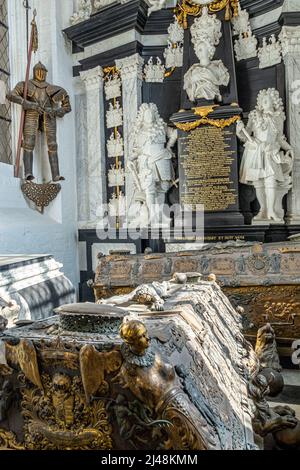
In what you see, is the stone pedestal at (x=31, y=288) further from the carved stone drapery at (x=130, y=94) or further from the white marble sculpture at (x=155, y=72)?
the white marble sculpture at (x=155, y=72)

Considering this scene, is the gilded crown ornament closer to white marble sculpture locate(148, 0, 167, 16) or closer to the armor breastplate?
white marble sculpture locate(148, 0, 167, 16)

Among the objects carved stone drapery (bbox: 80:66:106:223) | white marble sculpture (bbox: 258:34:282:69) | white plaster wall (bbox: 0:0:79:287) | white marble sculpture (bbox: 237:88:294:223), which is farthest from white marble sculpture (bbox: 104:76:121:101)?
white marble sculpture (bbox: 237:88:294:223)

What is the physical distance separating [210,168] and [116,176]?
1845 mm

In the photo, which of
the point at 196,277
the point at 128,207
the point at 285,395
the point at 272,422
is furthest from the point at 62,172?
the point at 272,422

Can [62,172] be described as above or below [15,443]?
above

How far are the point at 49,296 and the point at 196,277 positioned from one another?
1764 millimetres

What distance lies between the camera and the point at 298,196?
6180 mm

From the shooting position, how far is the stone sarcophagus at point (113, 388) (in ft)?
4.59

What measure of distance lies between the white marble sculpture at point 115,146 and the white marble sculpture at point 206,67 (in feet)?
5.01

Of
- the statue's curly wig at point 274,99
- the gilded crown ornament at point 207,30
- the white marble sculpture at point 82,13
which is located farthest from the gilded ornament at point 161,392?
the white marble sculpture at point 82,13

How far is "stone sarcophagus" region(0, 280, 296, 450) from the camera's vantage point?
1399mm

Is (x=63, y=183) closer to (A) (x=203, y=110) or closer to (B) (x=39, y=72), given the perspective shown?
(B) (x=39, y=72)

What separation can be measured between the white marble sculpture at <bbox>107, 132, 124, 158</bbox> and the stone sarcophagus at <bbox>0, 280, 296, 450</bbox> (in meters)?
6.02

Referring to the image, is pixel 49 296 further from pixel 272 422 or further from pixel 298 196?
pixel 298 196
